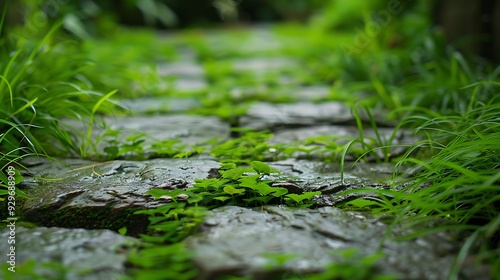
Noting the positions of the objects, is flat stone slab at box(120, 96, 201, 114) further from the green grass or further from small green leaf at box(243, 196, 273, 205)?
small green leaf at box(243, 196, 273, 205)

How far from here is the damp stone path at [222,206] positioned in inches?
46.2

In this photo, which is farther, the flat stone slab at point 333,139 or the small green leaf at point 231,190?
the flat stone slab at point 333,139

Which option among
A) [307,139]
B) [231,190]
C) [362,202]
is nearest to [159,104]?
[307,139]

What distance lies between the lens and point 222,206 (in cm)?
152

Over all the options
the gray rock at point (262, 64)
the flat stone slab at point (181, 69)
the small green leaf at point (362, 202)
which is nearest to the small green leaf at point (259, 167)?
the small green leaf at point (362, 202)

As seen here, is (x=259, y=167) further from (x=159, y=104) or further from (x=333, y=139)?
(x=159, y=104)

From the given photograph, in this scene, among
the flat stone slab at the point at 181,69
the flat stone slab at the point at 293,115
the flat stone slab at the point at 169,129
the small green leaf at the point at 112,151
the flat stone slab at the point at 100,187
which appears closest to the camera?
the flat stone slab at the point at 100,187

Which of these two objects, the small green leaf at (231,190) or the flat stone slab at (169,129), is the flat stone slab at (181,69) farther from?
the small green leaf at (231,190)

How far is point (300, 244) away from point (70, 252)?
55 centimetres

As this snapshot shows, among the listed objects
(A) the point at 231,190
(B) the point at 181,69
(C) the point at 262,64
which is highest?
(C) the point at 262,64

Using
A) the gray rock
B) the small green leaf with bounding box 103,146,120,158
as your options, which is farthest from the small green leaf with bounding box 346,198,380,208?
the gray rock

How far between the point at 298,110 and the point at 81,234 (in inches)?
68.9

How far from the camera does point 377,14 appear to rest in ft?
16.7

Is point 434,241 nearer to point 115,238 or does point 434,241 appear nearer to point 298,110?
point 115,238
